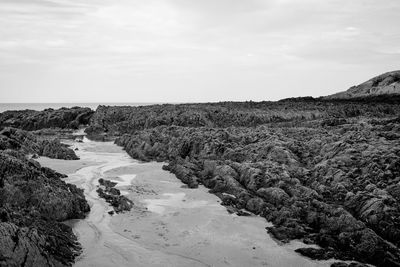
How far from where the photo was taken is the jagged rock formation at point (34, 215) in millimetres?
11156

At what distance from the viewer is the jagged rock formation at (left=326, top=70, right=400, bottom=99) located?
2655 inches

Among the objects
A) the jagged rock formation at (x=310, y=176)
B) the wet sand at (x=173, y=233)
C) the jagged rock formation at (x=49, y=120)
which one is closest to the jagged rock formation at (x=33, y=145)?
the jagged rock formation at (x=310, y=176)

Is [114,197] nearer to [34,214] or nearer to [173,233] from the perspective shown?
[173,233]

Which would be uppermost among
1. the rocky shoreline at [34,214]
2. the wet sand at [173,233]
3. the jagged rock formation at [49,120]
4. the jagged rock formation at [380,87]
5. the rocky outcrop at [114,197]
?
the jagged rock formation at [380,87]

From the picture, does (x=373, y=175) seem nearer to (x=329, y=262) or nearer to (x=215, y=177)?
(x=329, y=262)

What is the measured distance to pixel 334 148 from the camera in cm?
2398

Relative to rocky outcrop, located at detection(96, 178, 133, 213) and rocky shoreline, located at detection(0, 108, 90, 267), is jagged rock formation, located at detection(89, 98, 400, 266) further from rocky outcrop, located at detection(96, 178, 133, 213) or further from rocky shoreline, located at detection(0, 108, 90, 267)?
rocky shoreline, located at detection(0, 108, 90, 267)

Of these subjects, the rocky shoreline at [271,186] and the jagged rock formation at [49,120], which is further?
the jagged rock formation at [49,120]

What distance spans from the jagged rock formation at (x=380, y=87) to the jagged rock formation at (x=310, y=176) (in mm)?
39222

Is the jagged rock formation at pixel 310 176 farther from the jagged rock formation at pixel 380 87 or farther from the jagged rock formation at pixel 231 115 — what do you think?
the jagged rock formation at pixel 380 87

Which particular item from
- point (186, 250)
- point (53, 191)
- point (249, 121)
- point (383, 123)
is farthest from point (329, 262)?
point (249, 121)

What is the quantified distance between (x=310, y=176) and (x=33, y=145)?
26.7 metres

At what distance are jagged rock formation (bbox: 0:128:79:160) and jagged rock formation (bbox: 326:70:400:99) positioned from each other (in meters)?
54.1

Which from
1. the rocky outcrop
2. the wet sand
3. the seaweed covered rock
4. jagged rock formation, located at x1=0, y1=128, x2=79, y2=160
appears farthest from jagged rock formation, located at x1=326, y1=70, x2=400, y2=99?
the rocky outcrop
